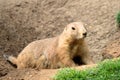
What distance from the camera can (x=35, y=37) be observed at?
1184cm

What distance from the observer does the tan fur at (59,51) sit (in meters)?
9.19

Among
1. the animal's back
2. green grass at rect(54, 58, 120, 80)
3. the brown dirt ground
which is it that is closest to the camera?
green grass at rect(54, 58, 120, 80)

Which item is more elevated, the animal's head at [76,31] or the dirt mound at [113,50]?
the animal's head at [76,31]

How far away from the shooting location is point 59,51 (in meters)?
9.22

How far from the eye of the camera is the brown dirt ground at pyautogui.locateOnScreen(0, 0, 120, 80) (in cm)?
1116

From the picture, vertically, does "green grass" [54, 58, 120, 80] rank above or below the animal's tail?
below

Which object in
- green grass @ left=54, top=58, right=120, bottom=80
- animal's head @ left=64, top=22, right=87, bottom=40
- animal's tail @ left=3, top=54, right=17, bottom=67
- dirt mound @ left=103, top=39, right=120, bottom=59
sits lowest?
green grass @ left=54, top=58, right=120, bottom=80

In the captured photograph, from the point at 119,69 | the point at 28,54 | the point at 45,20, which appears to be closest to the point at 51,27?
the point at 45,20

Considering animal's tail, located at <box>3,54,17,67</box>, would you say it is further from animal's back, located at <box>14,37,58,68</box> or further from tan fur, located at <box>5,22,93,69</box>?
animal's back, located at <box>14,37,58,68</box>

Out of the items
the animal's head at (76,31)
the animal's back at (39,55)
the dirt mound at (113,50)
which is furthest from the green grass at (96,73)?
the dirt mound at (113,50)

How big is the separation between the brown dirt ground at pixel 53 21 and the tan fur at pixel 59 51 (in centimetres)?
90

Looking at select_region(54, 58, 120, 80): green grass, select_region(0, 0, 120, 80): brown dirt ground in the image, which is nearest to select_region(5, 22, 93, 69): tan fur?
select_region(0, 0, 120, 80): brown dirt ground

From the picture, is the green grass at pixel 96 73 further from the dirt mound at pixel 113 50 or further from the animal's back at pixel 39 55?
the dirt mound at pixel 113 50

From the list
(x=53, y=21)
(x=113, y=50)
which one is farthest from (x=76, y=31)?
(x=53, y=21)
